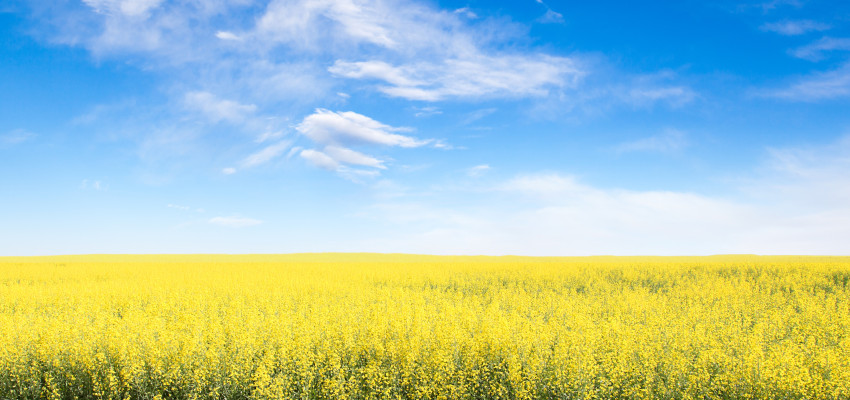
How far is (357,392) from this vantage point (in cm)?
722

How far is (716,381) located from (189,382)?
30.6 feet

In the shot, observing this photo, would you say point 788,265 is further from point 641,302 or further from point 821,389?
point 821,389

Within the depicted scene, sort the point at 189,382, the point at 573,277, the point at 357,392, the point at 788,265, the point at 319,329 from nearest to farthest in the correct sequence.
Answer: the point at 357,392 < the point at 189,382 < the point at 319,329 < the point at 573,277 < the point at 788,265

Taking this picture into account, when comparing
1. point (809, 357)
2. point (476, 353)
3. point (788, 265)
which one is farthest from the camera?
point (788, 265)

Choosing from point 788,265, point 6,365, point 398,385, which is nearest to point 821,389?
point 398,385

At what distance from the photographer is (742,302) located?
16.3 m

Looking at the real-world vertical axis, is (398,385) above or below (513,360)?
below

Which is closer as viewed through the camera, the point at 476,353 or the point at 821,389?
the point at 821,389

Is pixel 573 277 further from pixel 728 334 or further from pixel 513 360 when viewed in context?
pixel 513 360

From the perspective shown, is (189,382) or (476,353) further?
(476,353)

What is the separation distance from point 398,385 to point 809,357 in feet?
28.8

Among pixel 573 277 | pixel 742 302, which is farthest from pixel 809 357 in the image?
pixel 573 277

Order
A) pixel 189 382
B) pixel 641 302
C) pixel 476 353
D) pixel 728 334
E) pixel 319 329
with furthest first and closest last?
pixel 641 302, pixel 728 334, pixel 319 329, pixel 476 353, pixel 189 382

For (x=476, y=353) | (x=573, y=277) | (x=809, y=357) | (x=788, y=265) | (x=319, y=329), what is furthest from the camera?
(x=788, y=265)
